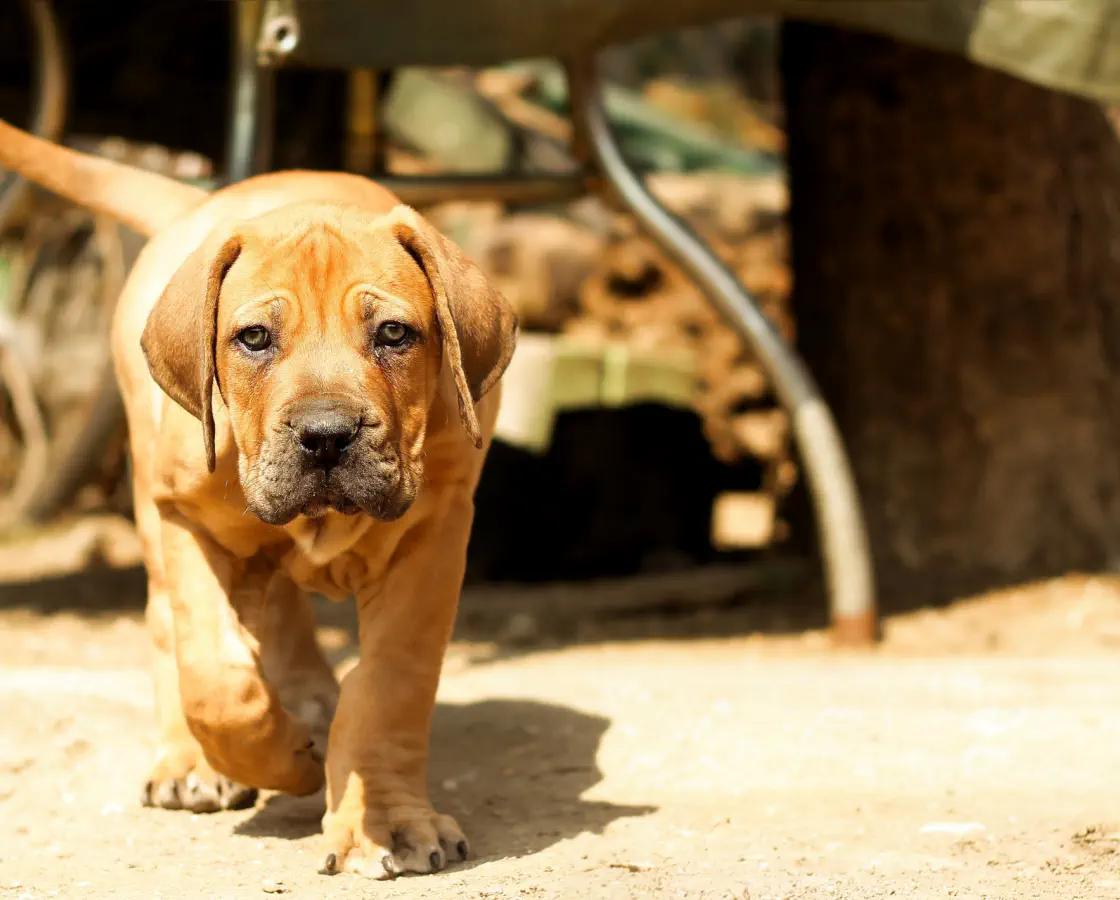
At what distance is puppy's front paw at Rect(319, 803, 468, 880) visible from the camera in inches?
124

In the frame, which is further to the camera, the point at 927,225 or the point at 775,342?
the point at 927,225

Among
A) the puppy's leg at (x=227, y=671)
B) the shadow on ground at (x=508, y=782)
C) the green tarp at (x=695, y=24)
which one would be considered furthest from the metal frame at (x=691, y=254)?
the puppy's leg at (x=227, y=671)

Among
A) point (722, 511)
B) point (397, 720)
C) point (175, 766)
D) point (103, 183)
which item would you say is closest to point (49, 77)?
point (103, 183)

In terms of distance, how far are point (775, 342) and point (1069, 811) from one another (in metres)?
2.66

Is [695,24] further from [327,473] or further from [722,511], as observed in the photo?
[722,511]

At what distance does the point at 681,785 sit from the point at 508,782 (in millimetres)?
418

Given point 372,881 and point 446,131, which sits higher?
point 446,131

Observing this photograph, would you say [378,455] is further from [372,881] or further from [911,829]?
[911,829]

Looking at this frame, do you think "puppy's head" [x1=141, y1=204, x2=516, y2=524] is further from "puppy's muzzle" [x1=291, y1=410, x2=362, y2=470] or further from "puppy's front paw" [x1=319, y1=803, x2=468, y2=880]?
"puppy's front paw" [x1=319, y1=803, x2=468, y2=880]

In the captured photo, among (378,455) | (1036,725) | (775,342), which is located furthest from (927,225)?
(378,455)

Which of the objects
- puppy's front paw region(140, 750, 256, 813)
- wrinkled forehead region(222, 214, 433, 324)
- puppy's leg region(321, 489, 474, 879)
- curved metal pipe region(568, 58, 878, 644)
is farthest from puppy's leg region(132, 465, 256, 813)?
curved metal pipe region(568, 58, 878, 644)

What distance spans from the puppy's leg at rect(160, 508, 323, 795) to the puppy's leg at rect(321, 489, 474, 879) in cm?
12

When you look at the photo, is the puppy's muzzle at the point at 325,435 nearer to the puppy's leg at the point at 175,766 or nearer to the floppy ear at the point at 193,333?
the floppy ear at the point at 193,333

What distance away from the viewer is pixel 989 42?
530 cm
